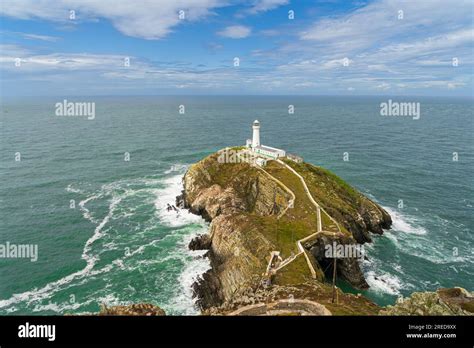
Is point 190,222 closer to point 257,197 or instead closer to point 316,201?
point 257,197

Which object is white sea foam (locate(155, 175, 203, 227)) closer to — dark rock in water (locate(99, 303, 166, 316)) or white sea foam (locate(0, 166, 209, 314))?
white sea foam (locate(0, 166, 209, 314))

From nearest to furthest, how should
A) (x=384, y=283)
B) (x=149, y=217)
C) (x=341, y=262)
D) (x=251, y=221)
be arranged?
(x=384, y=283) < (x=341, y=262) < (x=251, y=221) < (x=149, y=217)

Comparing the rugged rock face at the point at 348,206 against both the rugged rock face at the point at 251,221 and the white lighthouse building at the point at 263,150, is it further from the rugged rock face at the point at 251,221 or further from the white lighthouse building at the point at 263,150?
the white lighthouse building at the point at 263,150

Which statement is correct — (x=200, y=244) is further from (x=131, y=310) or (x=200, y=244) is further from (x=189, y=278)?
(x=131, y=310)

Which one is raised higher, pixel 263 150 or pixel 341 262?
pixel 263 150
